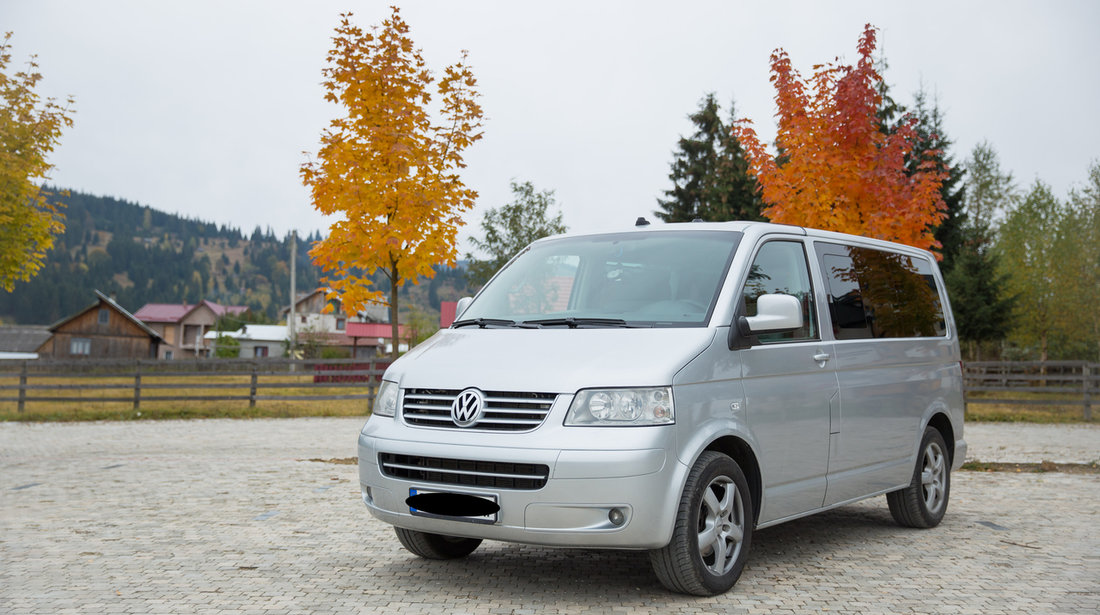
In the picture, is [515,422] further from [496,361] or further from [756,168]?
[756,168]

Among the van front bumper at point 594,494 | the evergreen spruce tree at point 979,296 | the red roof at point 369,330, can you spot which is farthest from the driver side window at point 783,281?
the red roof at point 369,330

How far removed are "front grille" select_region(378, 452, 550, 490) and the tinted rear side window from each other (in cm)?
254

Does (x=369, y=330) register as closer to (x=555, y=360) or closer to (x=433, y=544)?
(x=433, y=544)

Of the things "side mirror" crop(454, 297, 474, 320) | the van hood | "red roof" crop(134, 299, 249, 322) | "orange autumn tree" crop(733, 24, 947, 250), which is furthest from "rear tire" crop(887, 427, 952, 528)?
"red roof" crop(134, 299, 249, 322)

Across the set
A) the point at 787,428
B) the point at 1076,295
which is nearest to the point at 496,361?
the point at 787,428

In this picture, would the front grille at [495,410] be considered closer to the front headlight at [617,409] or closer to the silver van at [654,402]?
the silver van at [654,402]

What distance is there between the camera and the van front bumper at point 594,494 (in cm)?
434

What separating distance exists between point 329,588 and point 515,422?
1.50m

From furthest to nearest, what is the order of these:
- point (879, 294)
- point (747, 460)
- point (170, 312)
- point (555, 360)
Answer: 1. point (170, 312)
2. point (879, 294)
3. point (747, 460)
4. point (555, 360)

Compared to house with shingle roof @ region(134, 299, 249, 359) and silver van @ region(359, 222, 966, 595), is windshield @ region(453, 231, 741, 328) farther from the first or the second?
house with shingle roof @ region(134, 299, 249, 359)

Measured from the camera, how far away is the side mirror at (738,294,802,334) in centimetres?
504

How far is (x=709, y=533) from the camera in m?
4.77

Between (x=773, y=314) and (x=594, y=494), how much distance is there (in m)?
1.46

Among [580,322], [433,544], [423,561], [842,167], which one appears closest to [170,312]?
[842,167]
